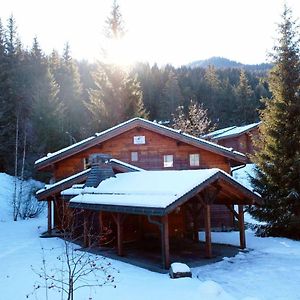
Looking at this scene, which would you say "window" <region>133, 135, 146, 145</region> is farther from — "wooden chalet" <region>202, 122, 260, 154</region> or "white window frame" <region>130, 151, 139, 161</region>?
"wooden chalet" <region>202, 122, 260, 154</region>

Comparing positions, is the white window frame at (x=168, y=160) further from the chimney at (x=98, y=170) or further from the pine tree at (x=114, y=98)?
the pine tree at (x=114, y=98)

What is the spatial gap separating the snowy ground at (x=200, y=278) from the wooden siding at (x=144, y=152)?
17.3 feet

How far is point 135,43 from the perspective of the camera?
30.5 meters

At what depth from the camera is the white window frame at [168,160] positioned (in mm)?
18719

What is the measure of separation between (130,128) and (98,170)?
12.8 ft

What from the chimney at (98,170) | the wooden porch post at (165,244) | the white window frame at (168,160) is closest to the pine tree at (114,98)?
the white window frame at (168,160)

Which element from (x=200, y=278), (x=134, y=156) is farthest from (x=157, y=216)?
(x=134, y=156)

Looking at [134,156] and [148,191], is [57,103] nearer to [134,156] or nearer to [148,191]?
[134,156]

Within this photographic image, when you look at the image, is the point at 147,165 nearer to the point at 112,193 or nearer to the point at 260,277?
the point at 112,193

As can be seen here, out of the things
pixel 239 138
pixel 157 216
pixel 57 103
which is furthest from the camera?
pixel 239 138

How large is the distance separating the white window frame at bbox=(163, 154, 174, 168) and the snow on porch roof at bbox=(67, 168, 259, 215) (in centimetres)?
405

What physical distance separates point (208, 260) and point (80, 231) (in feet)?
20.9

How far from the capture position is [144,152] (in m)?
19.0

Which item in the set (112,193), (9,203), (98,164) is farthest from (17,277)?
(9,203)
